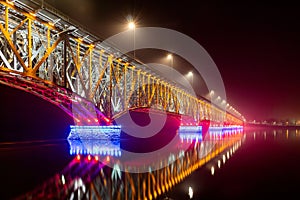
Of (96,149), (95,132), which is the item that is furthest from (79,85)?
(95,132)

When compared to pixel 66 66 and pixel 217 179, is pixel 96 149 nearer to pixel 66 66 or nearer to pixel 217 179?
pixel 66 66

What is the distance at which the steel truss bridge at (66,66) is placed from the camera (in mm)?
15312

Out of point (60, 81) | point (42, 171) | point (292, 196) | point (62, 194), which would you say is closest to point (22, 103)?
point (60, 81)

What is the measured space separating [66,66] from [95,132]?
11770 mm

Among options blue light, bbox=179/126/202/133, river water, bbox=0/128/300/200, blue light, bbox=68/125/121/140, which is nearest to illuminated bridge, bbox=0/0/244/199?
river water, bbox=0/128/300/200

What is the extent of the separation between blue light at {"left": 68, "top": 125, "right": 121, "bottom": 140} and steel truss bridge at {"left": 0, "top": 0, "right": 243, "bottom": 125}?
966 mm

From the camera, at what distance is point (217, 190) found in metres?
8.29

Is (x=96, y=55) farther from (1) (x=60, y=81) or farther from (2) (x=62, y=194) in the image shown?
(2) (x=62, y=194)

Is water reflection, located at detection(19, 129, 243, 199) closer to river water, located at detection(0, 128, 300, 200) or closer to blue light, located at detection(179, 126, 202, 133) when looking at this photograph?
river water, located at detection(0, 128, 300, 200)

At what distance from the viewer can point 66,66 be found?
18.4 m

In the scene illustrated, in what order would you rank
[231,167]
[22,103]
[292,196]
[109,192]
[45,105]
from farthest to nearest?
[45,105]
[22,103]
[231,167]
[109,192]
[292,196]

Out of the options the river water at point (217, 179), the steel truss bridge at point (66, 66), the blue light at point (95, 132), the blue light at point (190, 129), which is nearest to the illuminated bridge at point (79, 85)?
the steel truss bridge at point (66, 66)

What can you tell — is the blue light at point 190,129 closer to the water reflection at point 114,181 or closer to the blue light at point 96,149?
the blue light at point 96,149

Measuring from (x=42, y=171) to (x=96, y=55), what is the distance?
15345 millimetres
